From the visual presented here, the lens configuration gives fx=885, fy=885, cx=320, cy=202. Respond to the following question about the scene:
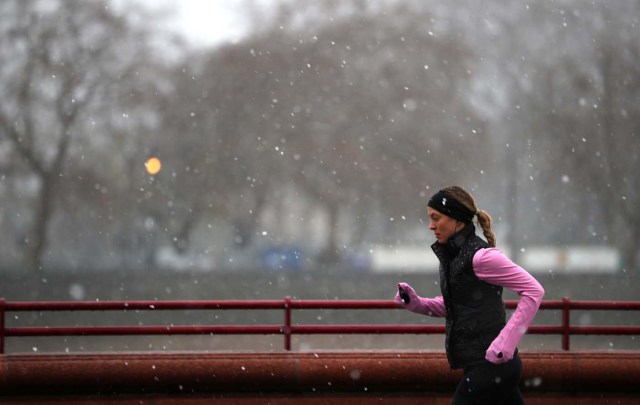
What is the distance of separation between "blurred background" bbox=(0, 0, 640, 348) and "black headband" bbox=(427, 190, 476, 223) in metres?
30.6

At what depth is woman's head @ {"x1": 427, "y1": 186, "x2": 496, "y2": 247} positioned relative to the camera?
4.66 m

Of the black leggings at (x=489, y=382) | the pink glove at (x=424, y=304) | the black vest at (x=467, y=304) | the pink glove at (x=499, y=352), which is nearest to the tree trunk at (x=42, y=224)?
the pink glove at (x=424, y=304)

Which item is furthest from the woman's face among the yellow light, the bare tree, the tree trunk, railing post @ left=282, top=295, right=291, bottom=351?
the yellow light

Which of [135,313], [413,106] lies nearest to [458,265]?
[135,313]

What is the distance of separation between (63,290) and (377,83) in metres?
20.5

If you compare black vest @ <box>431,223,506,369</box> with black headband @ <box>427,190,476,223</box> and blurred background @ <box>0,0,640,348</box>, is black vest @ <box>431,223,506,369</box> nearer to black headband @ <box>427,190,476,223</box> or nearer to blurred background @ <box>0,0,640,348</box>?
black headband @ <box>427,190,476,223</box>

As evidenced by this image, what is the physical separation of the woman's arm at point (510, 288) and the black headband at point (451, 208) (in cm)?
21

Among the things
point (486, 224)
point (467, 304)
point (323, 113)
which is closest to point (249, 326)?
point (467, 304)

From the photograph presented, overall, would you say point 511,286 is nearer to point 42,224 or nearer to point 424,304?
point 424,304

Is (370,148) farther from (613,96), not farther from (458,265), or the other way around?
(458,265)

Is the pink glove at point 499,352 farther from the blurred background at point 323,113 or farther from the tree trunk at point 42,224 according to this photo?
the tree trunk at point 42,224

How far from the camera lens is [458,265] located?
15.4 ft

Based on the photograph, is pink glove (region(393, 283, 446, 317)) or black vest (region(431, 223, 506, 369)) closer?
black vest (region(431, 223, 506, 369))

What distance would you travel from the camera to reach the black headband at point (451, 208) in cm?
467
